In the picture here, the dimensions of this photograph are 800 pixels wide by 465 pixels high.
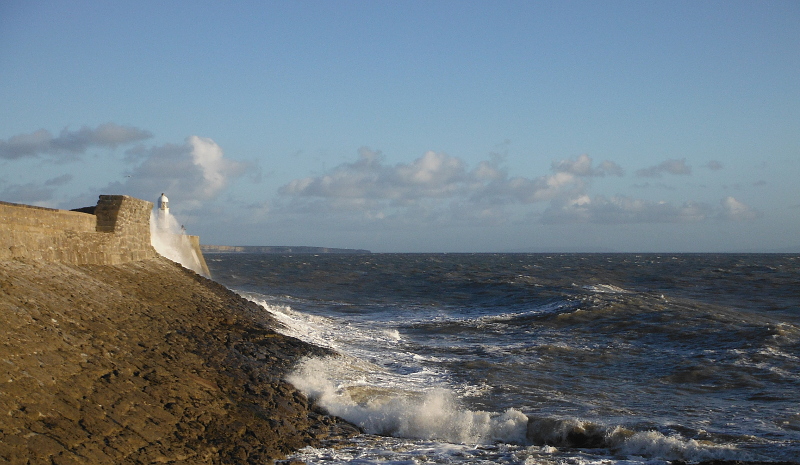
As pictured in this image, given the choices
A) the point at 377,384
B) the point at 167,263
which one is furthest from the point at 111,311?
the point at 167,263

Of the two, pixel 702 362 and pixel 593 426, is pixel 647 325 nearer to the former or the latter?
pixel 702 362

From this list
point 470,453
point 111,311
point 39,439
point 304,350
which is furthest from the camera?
point 304,350

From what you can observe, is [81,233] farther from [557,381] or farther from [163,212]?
[163,212]

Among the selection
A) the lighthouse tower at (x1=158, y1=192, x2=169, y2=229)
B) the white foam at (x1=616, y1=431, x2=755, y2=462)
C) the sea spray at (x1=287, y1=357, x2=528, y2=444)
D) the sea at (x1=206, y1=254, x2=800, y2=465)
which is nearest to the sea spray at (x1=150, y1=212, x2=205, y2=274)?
the lighthouse tower at (x1=158, y1=192, x2=169, y2=229)

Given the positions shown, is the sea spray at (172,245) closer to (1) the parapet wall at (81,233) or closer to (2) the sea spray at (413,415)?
(1) the parapet wall at (81,233)

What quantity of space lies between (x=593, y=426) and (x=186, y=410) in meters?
4.88

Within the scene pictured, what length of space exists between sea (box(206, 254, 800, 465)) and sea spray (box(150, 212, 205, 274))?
542cm

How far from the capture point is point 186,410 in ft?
22.6

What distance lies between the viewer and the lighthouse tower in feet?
98.7

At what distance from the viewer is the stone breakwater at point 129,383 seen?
5590 millimetres

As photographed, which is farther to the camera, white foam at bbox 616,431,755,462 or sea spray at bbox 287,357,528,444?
sea spray at bbox 287,357,528,444

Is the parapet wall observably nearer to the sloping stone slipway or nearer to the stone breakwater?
the sloping stone slipway

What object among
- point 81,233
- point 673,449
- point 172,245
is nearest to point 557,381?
point 673,449

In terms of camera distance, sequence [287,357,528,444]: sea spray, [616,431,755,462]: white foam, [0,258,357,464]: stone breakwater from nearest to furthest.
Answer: [0,258,357,464]: stone breakwater, [616,431,755,462]: white foam, [287,357,528,444]: sea spray
